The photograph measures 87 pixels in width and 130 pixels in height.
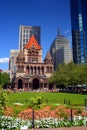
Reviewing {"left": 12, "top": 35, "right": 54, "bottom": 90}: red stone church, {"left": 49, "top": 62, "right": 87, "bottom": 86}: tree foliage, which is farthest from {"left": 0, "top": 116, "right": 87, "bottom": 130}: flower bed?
{"left": 12, "top": 35, "right": 54, "bottom": 90}: red stone church

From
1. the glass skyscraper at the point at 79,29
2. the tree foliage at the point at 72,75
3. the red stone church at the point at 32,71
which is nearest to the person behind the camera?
the tree foliage at the point at 72,75

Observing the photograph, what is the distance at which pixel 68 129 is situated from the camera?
13.6 m

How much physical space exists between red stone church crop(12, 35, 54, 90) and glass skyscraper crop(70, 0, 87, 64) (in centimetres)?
3711

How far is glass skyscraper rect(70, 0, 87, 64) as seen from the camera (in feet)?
559

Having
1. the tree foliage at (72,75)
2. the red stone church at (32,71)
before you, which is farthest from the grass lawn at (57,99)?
the red stone church at (32,71)

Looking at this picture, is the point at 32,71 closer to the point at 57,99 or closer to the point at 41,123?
the point at 57,99

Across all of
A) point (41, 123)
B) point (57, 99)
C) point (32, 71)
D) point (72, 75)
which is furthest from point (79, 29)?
point (41, 123)

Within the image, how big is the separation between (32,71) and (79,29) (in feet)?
194

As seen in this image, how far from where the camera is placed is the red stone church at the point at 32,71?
133 metres

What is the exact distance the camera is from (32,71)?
138 metres

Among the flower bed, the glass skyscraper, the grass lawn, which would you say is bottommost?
the grass lawn

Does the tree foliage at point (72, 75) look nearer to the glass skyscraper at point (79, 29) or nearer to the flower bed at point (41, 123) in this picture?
the flower bed at point (41, 123)

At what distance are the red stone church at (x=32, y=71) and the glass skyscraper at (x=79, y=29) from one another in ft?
122

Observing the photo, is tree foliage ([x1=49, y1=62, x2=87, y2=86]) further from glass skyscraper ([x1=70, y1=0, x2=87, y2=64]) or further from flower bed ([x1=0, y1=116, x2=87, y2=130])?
glass skyscraper ([x1=70, y1=0, x2=87, y2=64])
